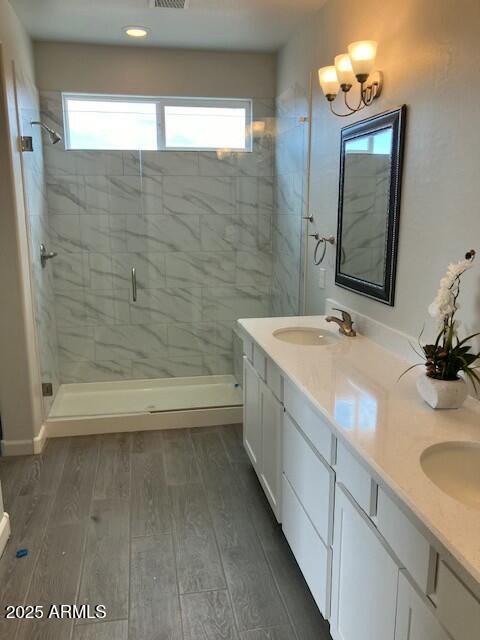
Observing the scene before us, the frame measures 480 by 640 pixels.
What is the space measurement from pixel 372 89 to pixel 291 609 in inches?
87.1

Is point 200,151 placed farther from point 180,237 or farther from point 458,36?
point 458,36

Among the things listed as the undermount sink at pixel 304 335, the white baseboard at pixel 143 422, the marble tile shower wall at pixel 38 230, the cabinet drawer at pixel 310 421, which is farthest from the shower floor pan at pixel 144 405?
the cabinet drawer at pixel 310 421

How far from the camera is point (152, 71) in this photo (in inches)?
149

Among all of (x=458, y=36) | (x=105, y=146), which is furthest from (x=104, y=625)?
(x=105, y=146)

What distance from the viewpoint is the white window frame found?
3.79 metres

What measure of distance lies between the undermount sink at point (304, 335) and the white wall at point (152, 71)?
2.18 meters

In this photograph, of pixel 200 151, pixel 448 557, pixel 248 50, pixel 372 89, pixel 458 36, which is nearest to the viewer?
pixel 448 557

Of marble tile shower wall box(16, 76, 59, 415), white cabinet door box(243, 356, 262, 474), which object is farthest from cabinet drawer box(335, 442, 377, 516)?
marble tile shower wall box(16, 76, 59, 415)

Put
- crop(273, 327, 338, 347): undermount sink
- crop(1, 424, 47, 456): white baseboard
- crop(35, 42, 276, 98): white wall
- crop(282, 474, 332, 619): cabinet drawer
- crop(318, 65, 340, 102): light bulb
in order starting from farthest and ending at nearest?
1. crop(35, 42, 276, 98): white wall
2. crop(1, 424, 47, 456): white baseboard
3. crop(273, 327, 338, 347): undermount sink
4. crop(318, 65, 340, 102): light bulb
5. crop(282, 474, 332, 619): cabinet drawer

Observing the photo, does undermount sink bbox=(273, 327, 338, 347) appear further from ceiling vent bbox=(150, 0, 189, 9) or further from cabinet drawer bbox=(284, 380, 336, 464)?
ceiling vent bbox=(150, 0, 189, 9)

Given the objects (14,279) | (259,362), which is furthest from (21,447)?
(259,362)

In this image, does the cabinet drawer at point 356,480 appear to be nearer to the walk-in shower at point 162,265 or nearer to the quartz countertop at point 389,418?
the quartz countertop at point 389,418

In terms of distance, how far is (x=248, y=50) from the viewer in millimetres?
3789

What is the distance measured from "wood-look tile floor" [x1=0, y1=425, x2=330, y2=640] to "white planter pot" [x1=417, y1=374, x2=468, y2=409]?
3.10 feet
